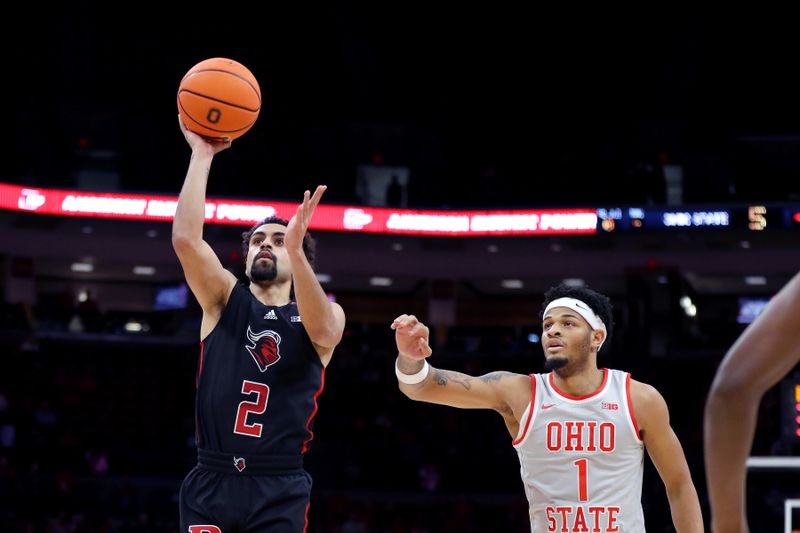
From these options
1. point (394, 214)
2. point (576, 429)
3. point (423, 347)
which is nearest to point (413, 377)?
point (423, 347)

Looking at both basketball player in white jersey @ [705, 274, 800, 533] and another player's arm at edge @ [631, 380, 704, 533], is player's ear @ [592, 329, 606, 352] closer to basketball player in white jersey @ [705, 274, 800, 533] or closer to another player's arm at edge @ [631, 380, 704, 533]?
another player's arm at edge @ [631, 380, 704, 533]

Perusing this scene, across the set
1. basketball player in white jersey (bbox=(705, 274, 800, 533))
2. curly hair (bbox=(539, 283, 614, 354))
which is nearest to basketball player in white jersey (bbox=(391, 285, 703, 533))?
curly hair (bbox=(539, 283, 614, 354))

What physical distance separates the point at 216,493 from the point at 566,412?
1595mm

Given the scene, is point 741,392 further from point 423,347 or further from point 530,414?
point 530,414

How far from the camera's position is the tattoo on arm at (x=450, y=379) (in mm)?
4473

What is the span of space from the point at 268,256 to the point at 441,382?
961 mm

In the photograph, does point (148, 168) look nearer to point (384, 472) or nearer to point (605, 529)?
point (384, 472)

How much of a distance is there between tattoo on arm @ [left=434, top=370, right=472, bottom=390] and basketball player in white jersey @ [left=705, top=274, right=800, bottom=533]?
2.74 m

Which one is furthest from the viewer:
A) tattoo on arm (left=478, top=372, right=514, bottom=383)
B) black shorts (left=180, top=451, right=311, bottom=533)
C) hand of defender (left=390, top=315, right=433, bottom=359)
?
tattoo on arm (left=478, top=372, right=514, bottom=383)

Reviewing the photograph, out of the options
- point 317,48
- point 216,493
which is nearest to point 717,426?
point 216,493

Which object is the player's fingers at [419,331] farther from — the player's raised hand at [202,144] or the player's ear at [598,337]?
the player's raised hand at [202,144]

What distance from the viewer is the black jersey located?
4094 mm

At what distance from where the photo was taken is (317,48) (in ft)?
65.9

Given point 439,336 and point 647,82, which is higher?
point 647,82
